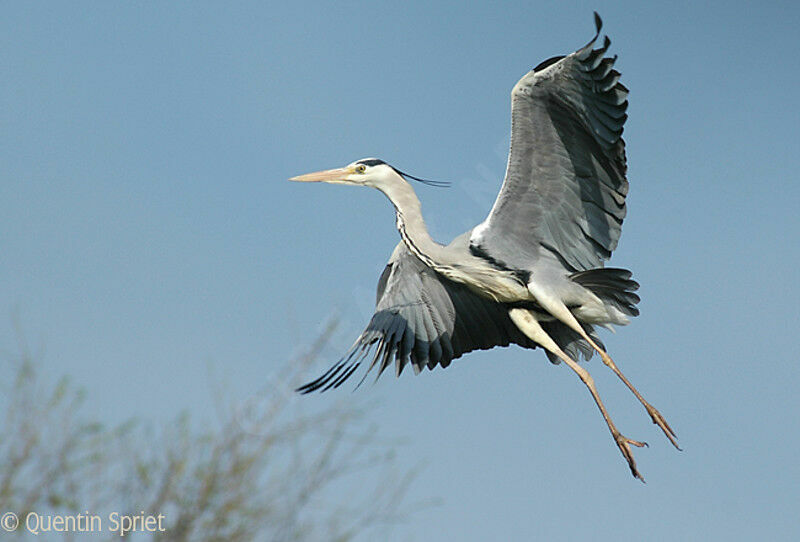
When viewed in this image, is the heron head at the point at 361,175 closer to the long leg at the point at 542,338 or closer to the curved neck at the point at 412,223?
the curved neck at the point at 412,223

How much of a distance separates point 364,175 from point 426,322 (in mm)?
1301

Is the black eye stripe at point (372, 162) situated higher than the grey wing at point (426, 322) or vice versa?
the black eye stripe at point (372, 162)

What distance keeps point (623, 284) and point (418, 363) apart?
70.5 inches

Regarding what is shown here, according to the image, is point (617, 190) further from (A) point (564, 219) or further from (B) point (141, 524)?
(B) point (141, 524)

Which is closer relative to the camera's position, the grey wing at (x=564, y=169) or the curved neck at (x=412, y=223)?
the grey wing at (x=564, y=169)

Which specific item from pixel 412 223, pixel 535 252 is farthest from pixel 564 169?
pixel 412 223

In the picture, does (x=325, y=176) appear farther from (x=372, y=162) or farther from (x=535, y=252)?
(x=535, y=252)

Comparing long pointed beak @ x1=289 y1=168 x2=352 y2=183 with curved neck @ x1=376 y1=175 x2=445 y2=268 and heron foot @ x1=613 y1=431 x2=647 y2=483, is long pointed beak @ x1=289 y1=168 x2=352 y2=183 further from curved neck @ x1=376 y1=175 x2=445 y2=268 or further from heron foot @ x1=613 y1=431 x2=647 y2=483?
heron foot @ x1=613 y1=431 x2=647 y2=483

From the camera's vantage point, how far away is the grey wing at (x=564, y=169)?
270 inches

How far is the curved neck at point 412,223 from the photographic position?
7809 mm

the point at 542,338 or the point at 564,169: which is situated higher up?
the point at 564,169

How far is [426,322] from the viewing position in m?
8.41

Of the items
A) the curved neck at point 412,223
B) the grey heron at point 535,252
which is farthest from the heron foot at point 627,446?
the curved neck at point 412,223

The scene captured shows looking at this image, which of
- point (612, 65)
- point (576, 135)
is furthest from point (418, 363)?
point (612, 65)
